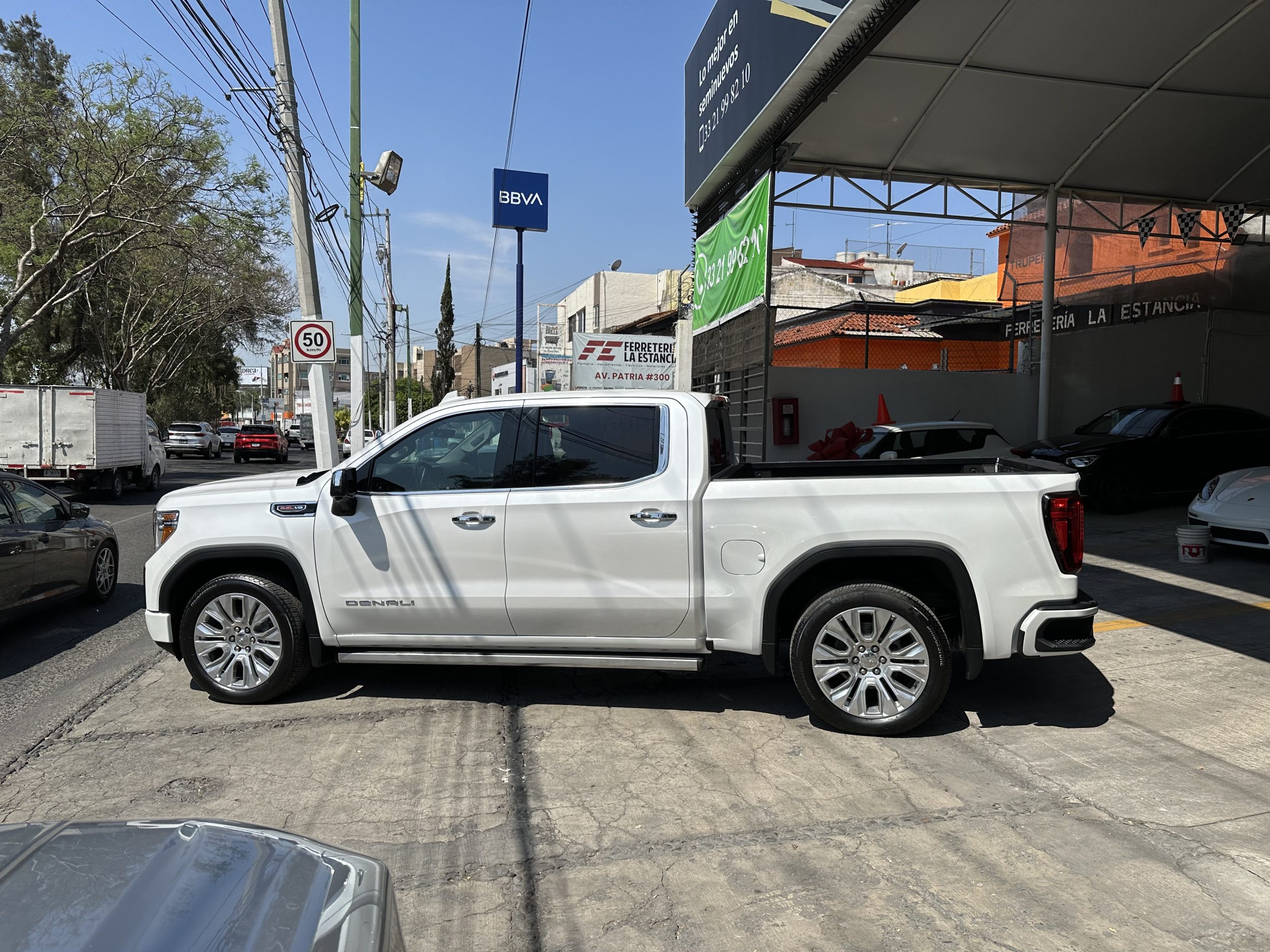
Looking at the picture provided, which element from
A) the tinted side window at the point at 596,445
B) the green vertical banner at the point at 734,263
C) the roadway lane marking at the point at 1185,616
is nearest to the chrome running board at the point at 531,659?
the tinted side window at the point at 596,445

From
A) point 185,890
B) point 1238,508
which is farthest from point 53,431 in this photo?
point 1238,508

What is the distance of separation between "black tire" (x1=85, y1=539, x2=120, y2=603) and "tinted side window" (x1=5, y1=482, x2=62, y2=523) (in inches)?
22.3

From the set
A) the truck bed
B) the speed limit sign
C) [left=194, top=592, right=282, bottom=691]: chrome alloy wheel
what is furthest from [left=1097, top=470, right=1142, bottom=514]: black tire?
[left=194, top=592, right=282, bottom=691]: chrome alloy wheel

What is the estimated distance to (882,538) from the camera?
4.90 meters

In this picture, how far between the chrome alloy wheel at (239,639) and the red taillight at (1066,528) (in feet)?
14.6

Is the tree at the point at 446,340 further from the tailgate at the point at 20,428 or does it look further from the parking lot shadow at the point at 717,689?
the parking lot shadow at the point at 717,689

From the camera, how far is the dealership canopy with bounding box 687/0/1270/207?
10.8 metres

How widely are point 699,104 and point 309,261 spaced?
26.0 ft

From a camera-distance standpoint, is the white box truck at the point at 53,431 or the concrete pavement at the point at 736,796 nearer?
the concrete pavement at the point at 736,796

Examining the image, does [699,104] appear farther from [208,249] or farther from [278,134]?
[208,249]

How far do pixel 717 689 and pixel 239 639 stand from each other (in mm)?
2992

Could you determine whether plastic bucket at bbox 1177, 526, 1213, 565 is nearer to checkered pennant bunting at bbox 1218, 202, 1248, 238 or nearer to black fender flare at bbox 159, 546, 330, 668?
black fender flare at bbox 159, 546, 330, 668

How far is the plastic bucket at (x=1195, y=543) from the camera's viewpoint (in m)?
9.03

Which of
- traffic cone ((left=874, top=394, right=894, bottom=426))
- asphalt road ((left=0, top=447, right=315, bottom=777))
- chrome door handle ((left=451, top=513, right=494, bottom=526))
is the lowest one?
asphalt road ((left=0, top=447, right=315, bottom=777))
